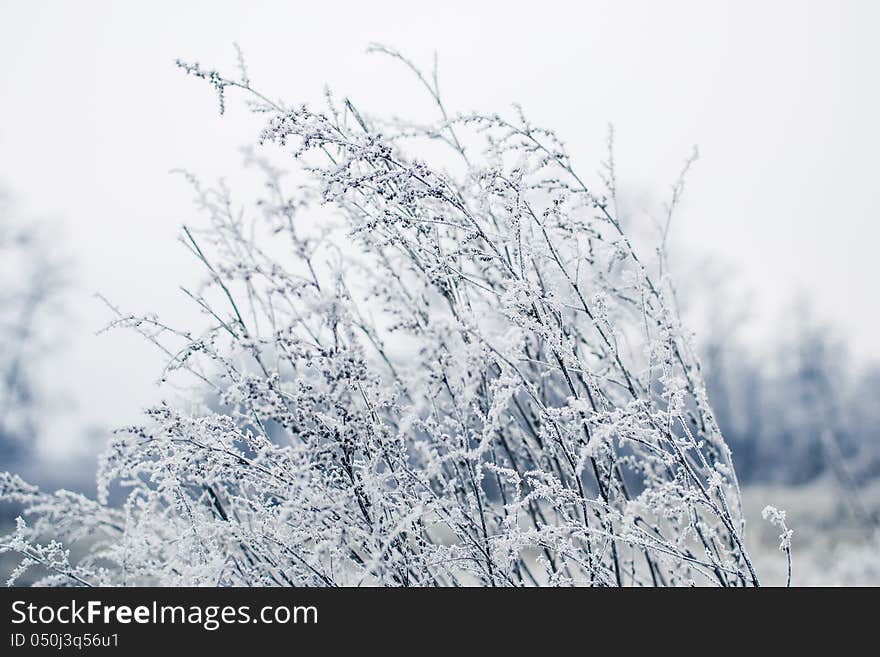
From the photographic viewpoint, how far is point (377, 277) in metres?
2.35

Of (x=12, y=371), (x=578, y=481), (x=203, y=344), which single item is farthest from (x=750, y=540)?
(x=12, y=371)

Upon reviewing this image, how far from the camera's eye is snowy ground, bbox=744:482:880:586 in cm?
748

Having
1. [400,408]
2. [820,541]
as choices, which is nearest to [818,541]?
[820,541]

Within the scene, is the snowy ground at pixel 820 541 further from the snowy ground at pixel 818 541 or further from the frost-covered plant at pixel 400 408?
the frost-covered plant at pixel 400 408

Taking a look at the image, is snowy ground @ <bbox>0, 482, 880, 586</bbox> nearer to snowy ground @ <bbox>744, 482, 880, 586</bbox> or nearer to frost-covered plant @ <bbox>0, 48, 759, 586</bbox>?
snowy ground @ <bbox>744, 482, 880, 586</bbox>

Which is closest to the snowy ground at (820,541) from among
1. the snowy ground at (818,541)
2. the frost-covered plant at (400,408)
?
the snowy ground at (818,541)

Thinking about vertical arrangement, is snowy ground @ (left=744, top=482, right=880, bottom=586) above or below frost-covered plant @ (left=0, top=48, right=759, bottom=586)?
above

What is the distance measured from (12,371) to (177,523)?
47.4 ft

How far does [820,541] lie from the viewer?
10789 mm

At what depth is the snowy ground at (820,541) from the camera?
295 inches

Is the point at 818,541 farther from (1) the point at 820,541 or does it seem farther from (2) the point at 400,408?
(2) the point at 400,408

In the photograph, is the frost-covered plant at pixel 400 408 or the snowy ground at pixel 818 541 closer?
the frost-covered plant at pixel 400 408

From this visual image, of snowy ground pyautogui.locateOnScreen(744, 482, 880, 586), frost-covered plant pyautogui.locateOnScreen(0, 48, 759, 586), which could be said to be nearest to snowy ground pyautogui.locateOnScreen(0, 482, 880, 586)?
snowy ground pyautogui.locateOnScreen(744, 482, 880, 586)

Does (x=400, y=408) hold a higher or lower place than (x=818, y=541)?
lower
